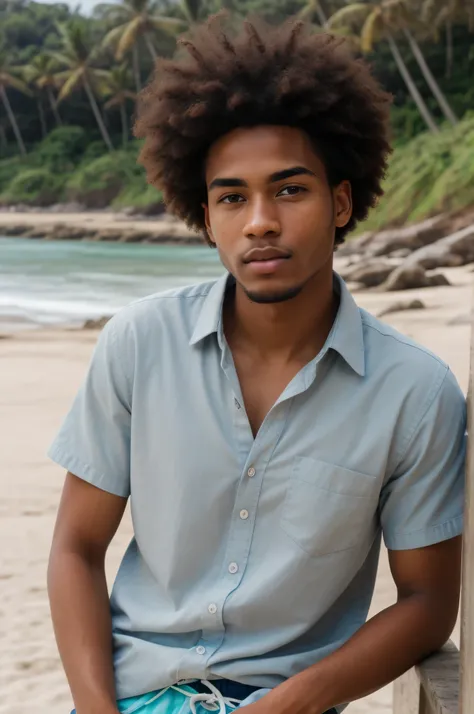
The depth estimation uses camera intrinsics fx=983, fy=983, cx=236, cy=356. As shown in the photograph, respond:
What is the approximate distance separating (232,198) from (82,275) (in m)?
15.5

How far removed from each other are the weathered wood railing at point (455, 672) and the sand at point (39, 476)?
144 centimetres

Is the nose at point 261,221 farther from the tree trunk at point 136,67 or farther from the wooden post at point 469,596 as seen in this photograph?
the tree trunk at point 136,67

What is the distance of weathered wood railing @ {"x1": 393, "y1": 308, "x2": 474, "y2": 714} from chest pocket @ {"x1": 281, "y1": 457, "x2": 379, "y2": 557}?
19cm

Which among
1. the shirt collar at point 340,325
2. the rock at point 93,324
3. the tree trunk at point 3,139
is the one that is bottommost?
the rock at point 93,324

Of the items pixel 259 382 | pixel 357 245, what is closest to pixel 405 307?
pixel 357 245

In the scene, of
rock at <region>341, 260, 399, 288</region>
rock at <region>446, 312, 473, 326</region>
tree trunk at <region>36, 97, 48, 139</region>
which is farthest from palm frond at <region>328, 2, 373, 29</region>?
rock at <region>446, 312, 473, 326</region>

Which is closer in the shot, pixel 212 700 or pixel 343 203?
pixel 212 700

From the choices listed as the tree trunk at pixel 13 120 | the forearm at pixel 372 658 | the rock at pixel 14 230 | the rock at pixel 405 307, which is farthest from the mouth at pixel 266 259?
the tree trunk at pixel 13 120

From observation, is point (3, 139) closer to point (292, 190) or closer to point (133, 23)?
point (133, 23)

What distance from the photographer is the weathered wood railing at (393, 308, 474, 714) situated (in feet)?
3.08

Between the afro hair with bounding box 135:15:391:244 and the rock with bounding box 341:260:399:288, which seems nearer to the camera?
the afro hair with bounding box 135:15:391:244

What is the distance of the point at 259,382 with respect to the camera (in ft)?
4.30

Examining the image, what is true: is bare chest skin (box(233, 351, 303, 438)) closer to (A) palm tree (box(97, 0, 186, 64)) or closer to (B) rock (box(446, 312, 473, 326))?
(B) rock (box(446, 312, 473, 326))

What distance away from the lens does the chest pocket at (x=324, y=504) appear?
1211 millimetres
